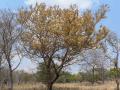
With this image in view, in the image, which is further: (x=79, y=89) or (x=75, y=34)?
(x=79, y=89)

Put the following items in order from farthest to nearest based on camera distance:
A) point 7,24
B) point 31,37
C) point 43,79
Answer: point 43,79
point 7,24
point 31,37

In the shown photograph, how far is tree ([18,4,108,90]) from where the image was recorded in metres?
29.1

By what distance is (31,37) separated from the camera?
30984mm

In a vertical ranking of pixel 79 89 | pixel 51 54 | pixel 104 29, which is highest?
pixel 104 29

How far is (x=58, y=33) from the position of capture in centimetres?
2928

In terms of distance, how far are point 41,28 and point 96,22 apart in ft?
14.0

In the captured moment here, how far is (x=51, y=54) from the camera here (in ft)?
99.6

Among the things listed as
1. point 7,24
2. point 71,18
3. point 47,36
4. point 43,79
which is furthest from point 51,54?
point 43,79

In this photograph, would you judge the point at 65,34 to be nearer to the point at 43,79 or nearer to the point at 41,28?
the point at 41,28

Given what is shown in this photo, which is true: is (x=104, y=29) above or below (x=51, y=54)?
above

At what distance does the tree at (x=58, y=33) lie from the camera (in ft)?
95.6

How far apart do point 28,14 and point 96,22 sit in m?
5.45

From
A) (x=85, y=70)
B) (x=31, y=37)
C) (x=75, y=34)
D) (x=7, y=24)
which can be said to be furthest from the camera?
(x=85, y=70)

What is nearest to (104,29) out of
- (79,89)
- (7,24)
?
(7,24)
